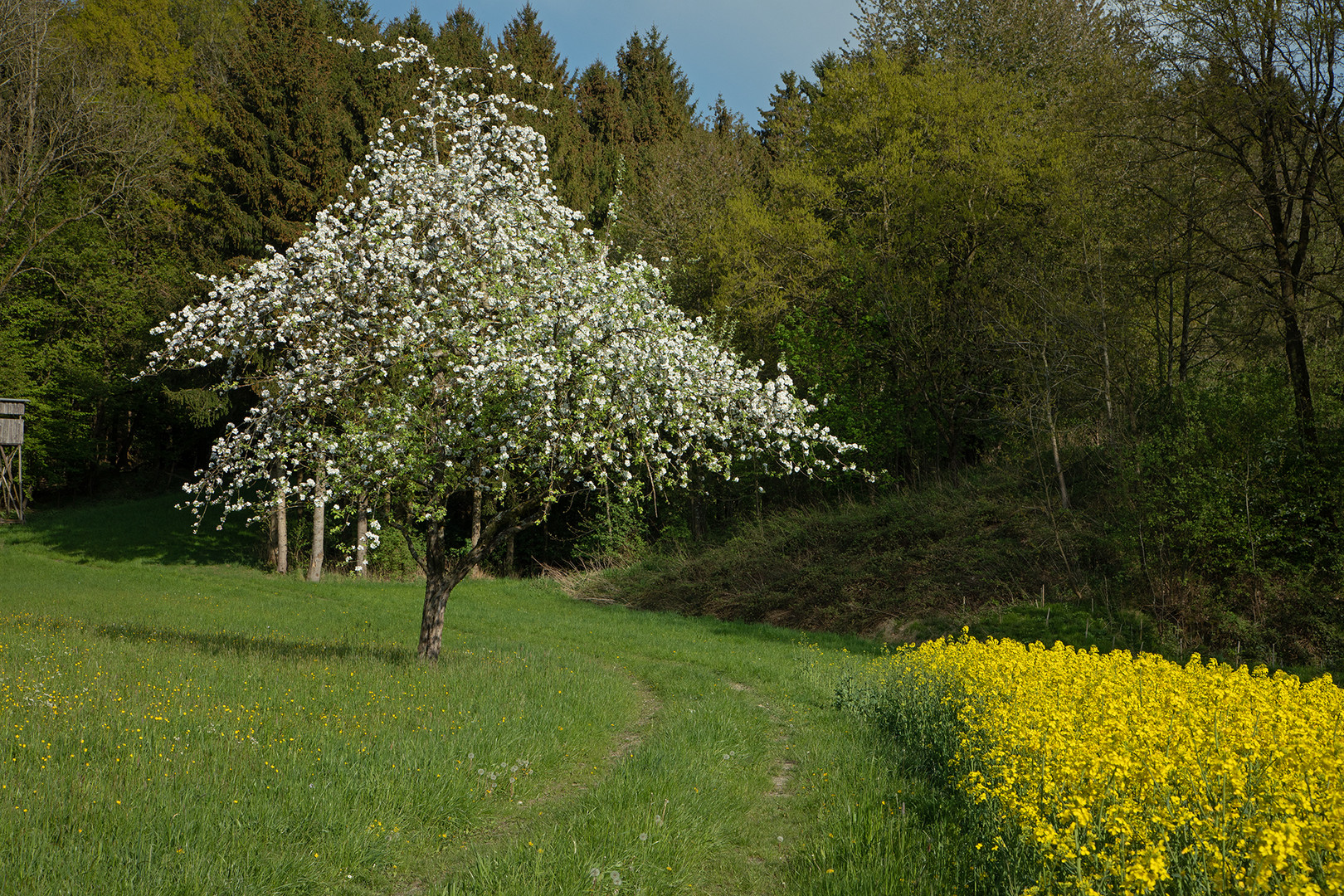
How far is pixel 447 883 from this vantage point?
5.02 meters

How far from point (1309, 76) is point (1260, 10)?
1.49m

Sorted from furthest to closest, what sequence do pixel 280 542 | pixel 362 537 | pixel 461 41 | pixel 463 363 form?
1. pixel 461 41
2. pixel 280 542
3. pixel 362 537
4. pixel 463 363

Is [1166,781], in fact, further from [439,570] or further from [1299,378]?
[1299,378]

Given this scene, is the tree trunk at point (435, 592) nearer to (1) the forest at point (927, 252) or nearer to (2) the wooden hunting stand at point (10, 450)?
(1) the forest at point (927, 252)

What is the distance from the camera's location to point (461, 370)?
9594 millimetres

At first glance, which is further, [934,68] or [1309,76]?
[934,68]

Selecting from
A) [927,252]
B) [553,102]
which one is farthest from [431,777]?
[553,102]

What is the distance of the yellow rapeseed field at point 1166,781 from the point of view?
3.71 metres

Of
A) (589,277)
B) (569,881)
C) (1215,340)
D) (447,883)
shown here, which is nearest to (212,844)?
(447,883)

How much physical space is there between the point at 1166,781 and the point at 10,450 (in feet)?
143

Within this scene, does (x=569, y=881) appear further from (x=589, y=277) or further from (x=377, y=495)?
(x=589, y=277)

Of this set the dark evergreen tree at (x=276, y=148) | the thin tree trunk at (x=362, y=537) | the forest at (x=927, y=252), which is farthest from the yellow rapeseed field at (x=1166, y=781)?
the dark evergreen tree at (x=276, y=148)

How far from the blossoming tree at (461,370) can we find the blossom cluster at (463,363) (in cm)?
4

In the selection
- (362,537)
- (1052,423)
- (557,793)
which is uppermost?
(1052,423)
